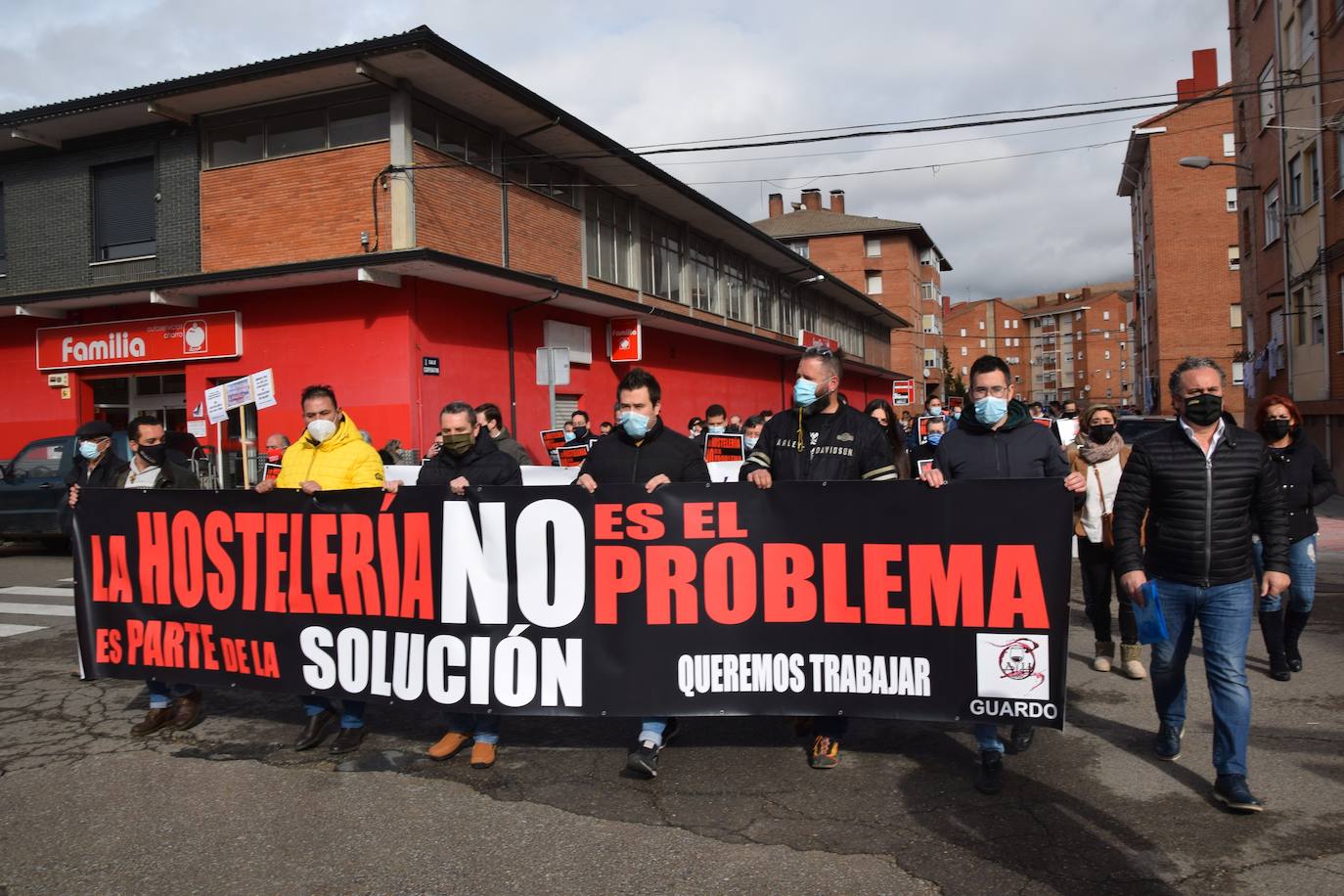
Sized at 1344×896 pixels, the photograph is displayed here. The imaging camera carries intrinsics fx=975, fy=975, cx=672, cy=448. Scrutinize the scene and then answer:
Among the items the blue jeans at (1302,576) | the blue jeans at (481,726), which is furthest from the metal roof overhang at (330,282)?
the blue jeans at (1302,576)

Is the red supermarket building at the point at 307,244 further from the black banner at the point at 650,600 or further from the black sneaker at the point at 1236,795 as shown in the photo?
the black sneaker at the point at 1236,795

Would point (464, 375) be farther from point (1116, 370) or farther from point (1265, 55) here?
point (1116, 370)

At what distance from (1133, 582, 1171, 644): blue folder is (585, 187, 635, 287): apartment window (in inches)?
735

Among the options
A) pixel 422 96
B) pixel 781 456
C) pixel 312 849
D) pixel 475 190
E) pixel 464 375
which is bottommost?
→ pixel 312 849

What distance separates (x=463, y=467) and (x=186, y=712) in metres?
2.25

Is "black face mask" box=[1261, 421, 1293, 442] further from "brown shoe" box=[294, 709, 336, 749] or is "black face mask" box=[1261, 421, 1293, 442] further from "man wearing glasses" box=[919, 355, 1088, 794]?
"brown shoe" box=[294, 709, 336, 749]

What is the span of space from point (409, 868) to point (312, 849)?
495 millimetres

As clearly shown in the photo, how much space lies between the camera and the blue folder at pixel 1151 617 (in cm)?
425

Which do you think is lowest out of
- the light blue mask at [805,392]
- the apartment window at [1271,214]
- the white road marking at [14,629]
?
the white road marking at [14,629]

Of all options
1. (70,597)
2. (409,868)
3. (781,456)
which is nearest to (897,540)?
(781,456)

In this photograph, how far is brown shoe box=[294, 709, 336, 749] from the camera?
16.7 feet

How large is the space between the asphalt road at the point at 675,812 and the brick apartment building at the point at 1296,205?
17.1m

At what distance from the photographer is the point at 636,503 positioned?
4.75 metres

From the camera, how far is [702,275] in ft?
98.2
